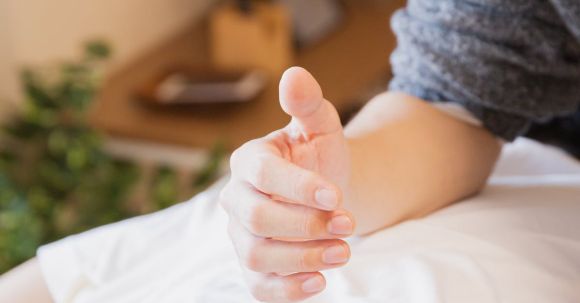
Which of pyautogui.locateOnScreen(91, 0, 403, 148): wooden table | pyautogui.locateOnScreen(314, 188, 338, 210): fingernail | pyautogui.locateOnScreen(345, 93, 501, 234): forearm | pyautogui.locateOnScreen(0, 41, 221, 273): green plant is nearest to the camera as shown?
pyautogui.locateOnScreen(314, 188, 338, 210): fingernail

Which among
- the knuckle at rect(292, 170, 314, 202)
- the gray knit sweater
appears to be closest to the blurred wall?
the gray knit sweater

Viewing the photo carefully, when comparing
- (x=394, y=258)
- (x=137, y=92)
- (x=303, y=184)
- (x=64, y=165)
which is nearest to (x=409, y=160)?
(x=394, y=258)

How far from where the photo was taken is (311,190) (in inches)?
16.5

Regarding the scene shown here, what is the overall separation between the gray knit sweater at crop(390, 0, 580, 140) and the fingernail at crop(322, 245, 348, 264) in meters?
0.25

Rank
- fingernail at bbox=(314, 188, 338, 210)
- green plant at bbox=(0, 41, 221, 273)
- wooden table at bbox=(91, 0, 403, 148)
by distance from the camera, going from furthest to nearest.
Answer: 1. wooden table at bbox=(91, 0, 403, 148)
2. green plant at bbox=(0, 41, 221, 273)
3. fingernail at bbox=(314, 188, 338, 210)

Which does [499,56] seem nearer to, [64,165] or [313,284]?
[313,284]

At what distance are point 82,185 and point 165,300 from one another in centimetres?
71

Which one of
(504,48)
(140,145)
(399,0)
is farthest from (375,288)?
(399,0)

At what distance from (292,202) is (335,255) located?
0.14 feet

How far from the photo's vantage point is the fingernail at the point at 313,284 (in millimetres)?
448

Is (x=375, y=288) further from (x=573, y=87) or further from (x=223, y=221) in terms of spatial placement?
(x=573, y=87)

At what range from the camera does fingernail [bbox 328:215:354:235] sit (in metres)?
0.43

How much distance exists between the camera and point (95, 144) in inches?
46.7

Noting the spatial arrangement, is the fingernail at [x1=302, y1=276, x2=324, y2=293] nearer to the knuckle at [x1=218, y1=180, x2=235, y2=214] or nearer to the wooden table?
the knuckle at [x1=218, y1=180, x2=235, y2=214]
